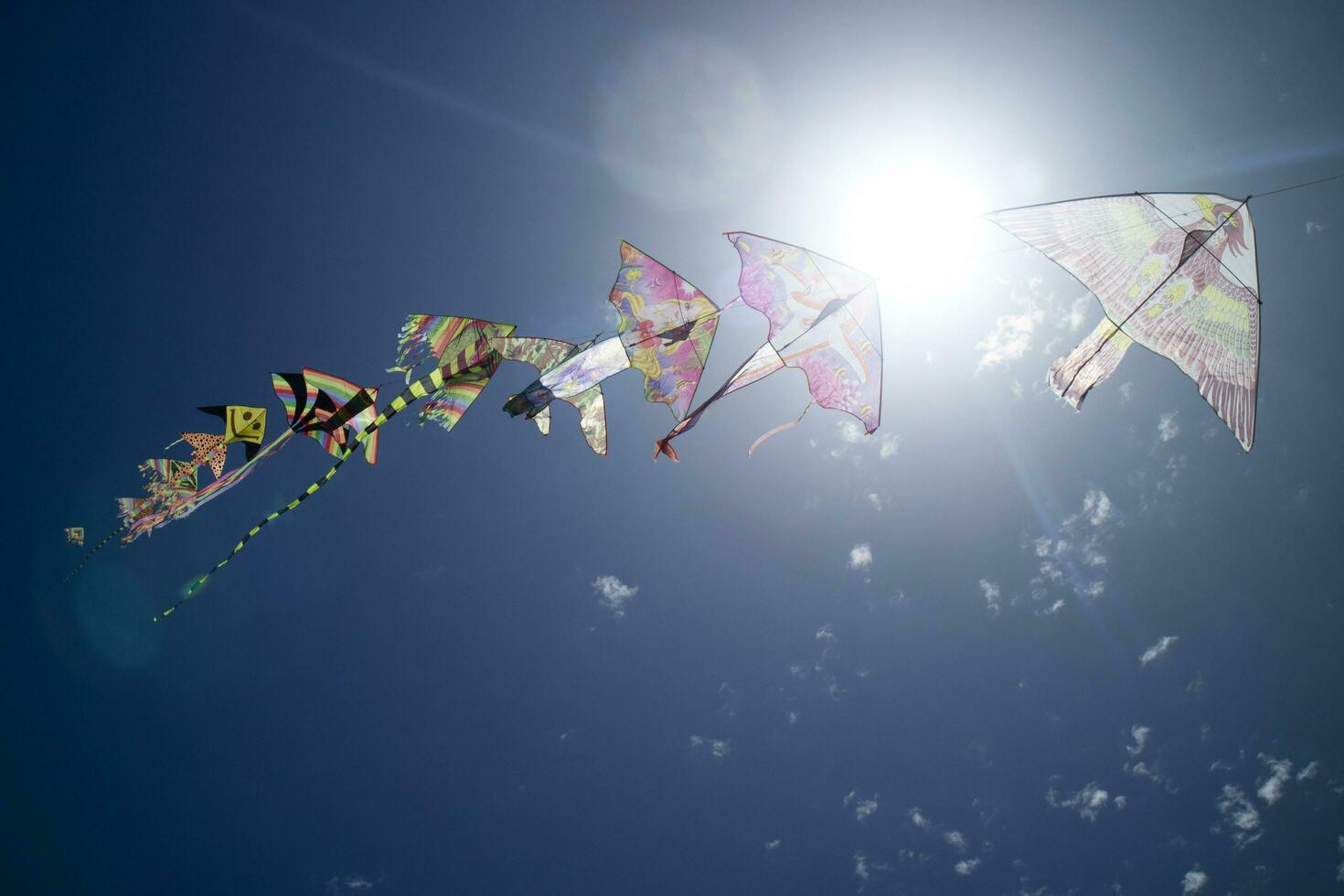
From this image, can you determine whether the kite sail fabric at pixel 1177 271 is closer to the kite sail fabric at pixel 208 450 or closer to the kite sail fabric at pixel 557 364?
the kite sail fabric at pixel 557 364

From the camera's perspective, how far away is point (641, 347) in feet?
27.7

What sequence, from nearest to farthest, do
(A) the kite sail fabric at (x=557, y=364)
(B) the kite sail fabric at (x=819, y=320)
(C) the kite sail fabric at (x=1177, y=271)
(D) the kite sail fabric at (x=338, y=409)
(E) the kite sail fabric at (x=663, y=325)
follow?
1. (C) the kite sail fabric at (x=1177, y=271)
2. (B) the kite sail fabric at (x=819, y=320)
3. (D) the kite sail fabric at (x=338, y=409)
4. (E) the kite sail fabric at (x=663, y=325)
5. (A) the kite sail fabric at (x=557, y=364)

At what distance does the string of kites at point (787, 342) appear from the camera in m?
7.10

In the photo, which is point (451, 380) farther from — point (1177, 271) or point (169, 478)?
point (1177, 271)

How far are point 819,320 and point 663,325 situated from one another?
204 cm

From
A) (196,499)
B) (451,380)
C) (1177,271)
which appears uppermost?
(1177,271)

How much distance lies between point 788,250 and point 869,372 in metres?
1.86

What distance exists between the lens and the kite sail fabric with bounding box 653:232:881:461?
7.93 m

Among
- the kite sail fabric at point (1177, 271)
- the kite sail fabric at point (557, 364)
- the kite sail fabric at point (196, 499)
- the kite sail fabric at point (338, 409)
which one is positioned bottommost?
the kite sail fabric at point (196, 499)

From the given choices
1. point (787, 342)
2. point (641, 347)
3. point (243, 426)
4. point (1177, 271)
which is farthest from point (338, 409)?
point (1177, 271)

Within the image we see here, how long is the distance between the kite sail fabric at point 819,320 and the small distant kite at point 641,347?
2.45 ft

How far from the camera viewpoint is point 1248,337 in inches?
281

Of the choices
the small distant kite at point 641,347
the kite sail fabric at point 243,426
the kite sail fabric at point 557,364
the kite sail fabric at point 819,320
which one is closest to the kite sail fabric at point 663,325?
the small distant kite at point 641,347

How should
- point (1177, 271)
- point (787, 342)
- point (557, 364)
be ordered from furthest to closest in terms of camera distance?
point (557, 364)
point (787, 342)
point (1177, 271)
